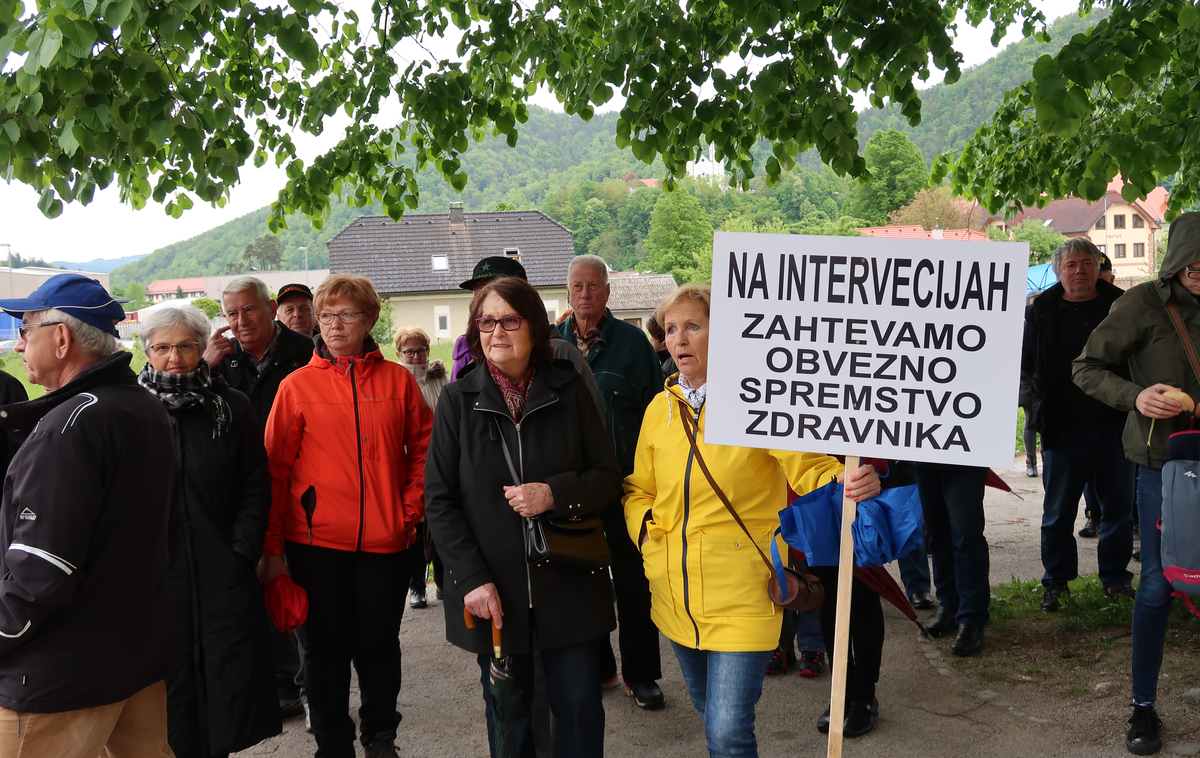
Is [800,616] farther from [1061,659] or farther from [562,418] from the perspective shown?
[562,418]

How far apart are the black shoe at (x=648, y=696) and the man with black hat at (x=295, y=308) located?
2744 millimetres

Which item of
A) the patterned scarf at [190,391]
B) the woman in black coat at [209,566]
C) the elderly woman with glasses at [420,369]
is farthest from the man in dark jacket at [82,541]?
the elderly woman with glasses at [420,369]

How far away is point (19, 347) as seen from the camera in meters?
2.86

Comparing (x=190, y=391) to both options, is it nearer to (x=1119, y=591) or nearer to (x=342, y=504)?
(x=342, y=504)

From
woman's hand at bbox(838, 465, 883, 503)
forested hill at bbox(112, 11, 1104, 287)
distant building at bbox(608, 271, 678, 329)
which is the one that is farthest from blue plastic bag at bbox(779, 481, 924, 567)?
forested hill at bbox(112, 11, 1104, 287)

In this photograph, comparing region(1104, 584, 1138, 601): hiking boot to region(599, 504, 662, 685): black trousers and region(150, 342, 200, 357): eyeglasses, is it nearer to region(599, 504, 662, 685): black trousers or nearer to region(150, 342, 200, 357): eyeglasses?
region(599, 504, 662, 685): black trousers

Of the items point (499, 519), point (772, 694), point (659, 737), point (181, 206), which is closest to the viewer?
point (499, 519)

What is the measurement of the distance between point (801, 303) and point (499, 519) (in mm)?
1272

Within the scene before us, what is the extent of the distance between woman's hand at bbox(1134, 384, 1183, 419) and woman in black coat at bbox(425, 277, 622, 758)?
2.31m

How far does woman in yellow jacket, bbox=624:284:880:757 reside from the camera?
9.46 ft

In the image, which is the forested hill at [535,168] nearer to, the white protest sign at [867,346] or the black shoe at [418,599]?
the black shoe at [418,599]

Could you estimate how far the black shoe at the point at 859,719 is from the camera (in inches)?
161

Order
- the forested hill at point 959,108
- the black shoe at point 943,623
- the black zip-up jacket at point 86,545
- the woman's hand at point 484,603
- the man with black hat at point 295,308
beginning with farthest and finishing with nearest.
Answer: the forested hill at point 959,108 → the black shoe at point 943,623 → the man with black hat at point 295,308 → the woman's hand at point 484,603 → the black zip-up jacket at point 86,545

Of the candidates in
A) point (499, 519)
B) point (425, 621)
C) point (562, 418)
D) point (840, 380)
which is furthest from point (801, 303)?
point (425, 621)
